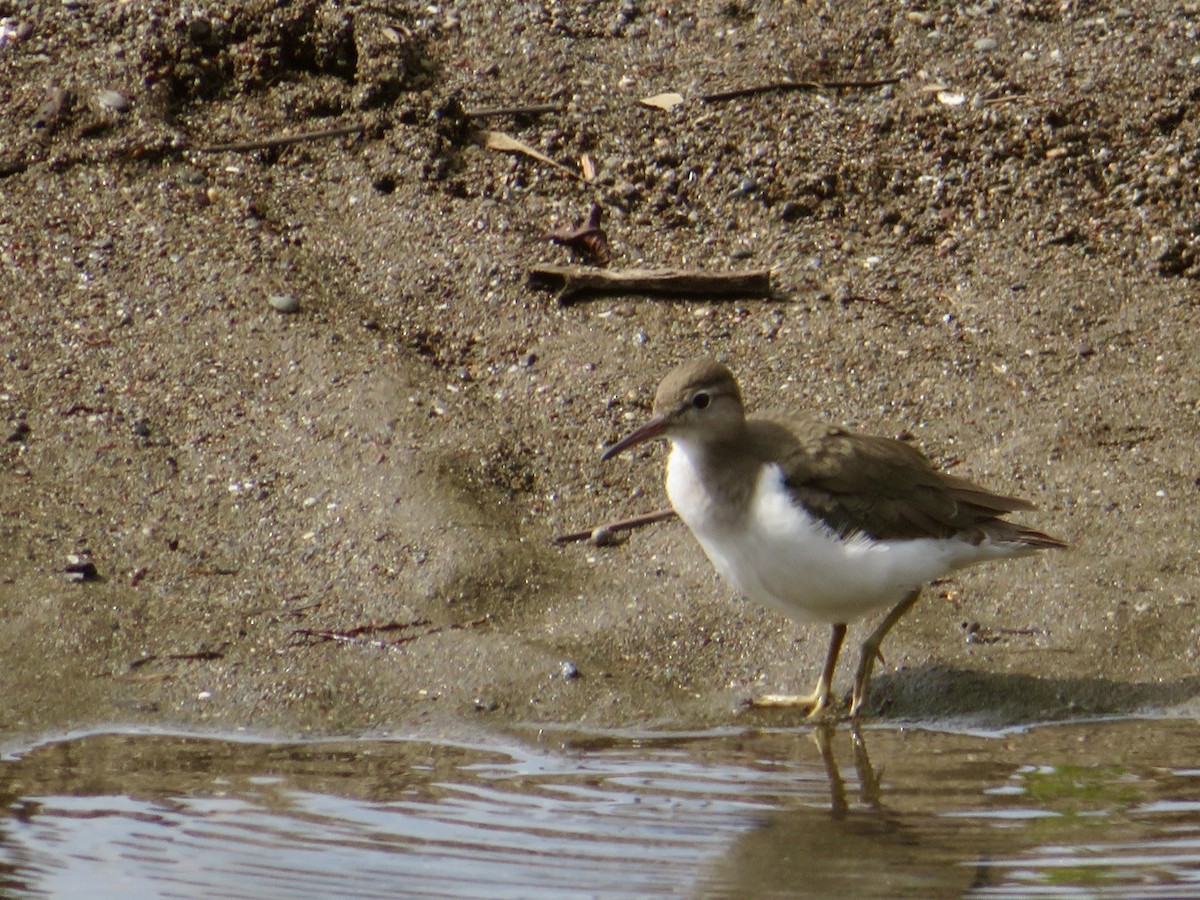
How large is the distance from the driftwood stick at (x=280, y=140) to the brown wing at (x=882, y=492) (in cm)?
298

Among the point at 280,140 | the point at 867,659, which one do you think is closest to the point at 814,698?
the point at 867,659

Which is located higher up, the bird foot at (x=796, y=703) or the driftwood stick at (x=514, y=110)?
the driftwood stick at (x=514, y=110)

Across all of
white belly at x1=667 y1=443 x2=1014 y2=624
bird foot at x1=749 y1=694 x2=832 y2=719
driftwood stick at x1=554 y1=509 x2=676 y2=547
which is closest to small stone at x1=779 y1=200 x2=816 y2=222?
driftwood stick at x1=554 y1=509 x2=676 y2=547

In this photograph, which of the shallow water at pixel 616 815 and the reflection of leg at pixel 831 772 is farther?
the reflection of leg at pixel 831 772

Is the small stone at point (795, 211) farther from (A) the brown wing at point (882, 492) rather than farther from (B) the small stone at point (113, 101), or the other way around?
(B) the small stone at point (113, 101)

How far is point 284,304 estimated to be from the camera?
691 cm

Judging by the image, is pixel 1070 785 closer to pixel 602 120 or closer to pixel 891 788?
pixel 891 788

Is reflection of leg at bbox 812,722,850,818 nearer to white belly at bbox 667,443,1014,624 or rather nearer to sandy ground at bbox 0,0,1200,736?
sandy ground at bbox 0,0,1200,736

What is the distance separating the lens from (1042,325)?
704cm

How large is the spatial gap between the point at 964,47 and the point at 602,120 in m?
1.84

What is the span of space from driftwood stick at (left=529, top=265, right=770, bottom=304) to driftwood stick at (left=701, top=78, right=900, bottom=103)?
1.12m

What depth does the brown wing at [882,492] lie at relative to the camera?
17.7 ft

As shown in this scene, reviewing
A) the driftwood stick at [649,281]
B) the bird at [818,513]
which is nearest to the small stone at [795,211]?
the driftwood stick at [649,281]

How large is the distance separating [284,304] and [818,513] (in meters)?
2.68
